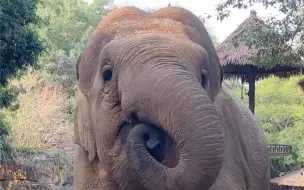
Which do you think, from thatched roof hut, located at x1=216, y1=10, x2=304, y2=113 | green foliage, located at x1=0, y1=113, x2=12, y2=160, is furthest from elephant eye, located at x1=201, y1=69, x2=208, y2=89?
green foliage, located at x1=0, y1=113, x2=12, y2=160

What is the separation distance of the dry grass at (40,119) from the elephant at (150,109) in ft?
39.5

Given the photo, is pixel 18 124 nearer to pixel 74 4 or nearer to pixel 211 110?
pixel 74 4

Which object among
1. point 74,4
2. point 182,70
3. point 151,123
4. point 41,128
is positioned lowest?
point 41,128

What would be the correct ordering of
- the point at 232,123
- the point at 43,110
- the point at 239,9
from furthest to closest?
the point at 43,110 → the point at 239,9 → the point at 232,123

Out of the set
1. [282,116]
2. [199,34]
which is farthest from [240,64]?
[282,116]

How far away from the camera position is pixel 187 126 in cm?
225

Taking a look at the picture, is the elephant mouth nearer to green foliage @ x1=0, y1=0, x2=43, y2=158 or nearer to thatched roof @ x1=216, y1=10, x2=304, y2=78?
green foliage @ x1=0, y1=0, x2=43, y2=158

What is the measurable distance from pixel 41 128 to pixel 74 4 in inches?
439

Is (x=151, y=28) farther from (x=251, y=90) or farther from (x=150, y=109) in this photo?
(x=251, y=90)

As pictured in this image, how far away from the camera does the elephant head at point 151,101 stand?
2268 mm

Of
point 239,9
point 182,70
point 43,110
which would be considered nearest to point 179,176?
point 182,70

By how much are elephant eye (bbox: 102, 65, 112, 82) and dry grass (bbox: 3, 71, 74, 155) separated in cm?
1227

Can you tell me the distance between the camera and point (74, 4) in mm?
26859

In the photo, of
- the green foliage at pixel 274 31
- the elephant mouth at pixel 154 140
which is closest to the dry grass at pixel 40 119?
the green foliage at pixel 274 31
